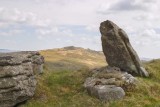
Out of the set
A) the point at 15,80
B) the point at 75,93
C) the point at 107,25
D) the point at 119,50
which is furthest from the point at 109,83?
the point at 15,80

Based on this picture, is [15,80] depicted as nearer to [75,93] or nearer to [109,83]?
[75,93]

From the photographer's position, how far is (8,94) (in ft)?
83.3

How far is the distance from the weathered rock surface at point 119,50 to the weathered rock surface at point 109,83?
87 cm

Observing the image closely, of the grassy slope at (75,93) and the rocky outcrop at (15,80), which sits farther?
the grassy slope at (75,93)

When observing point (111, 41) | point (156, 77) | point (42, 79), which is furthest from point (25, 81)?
point (156, 77)

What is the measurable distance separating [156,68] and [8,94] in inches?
657

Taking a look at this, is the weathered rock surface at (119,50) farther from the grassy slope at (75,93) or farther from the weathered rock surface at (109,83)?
the grassy slope at (75,93)

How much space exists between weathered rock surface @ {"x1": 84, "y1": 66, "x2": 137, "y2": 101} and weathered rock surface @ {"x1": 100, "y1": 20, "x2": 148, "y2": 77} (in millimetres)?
865

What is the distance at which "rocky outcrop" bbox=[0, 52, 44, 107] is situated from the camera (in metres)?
25.3

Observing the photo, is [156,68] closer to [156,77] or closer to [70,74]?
[156,77]

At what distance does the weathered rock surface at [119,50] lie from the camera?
104ft

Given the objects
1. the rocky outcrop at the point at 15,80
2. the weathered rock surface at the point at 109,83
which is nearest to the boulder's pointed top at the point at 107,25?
the weathered rock surface at the point at 109,83

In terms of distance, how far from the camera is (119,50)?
3183cm

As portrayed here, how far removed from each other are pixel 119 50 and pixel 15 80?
1055 cm
